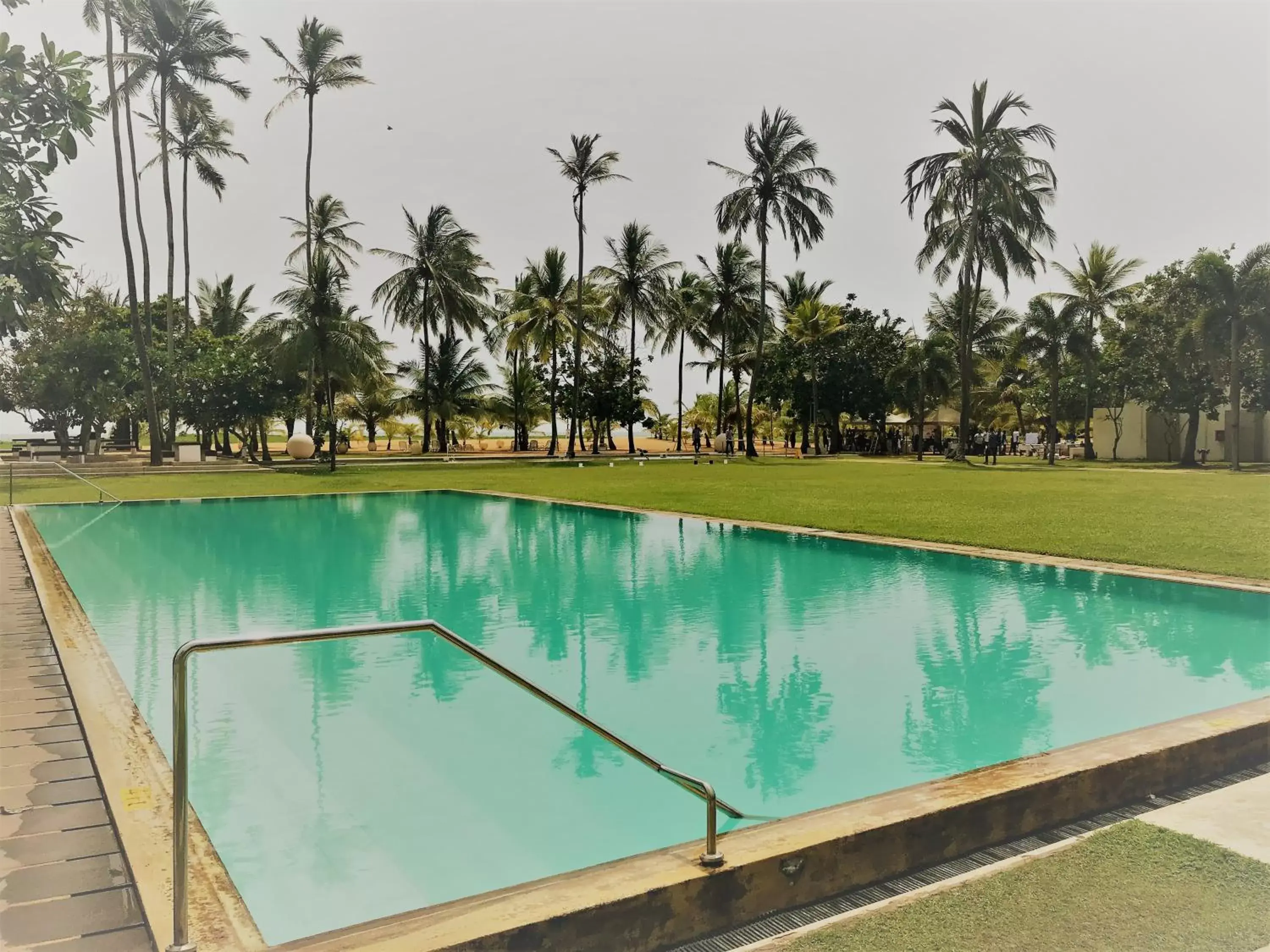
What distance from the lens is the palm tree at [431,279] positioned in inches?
1614

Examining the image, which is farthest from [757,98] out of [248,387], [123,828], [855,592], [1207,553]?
[248,387]

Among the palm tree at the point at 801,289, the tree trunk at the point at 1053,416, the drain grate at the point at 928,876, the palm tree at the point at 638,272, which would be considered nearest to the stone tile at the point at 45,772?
the drain grate at the point at 928,876

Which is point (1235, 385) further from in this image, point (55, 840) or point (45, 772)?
point (55, 840)

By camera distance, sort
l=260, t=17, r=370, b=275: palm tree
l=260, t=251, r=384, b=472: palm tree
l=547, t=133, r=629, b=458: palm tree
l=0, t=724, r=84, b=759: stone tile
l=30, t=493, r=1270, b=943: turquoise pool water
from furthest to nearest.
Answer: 1. l=547, t=133, r=629, b=458: palm tree
2. l=260, t=17, r=370, b=275: palm tree
3. l=260, t=251, r=384, b=472: palm tree
4. l=30, t=493, r=1270, b=943: turquoise pool water
5. l=0, t=724, r=84, b=759: stone tile

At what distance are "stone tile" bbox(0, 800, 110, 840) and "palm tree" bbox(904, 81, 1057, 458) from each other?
33.2 meters

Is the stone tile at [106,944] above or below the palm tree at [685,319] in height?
below

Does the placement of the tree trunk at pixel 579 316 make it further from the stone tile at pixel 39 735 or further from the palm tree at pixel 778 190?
the stone tile at pixel 39 735

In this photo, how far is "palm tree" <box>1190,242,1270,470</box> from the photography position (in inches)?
1103

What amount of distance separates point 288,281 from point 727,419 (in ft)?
104

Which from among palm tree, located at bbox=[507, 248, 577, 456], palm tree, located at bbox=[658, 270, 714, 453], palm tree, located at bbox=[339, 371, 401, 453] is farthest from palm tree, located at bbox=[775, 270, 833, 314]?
palm tree, located at bbox=[339, 371, 401, 453]

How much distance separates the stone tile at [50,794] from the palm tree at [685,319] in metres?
40.9

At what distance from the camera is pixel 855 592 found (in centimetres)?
963

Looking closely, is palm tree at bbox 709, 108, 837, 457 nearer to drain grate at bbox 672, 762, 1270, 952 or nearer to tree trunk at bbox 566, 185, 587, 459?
tree trunk at bbox 566, 185, 587, 459

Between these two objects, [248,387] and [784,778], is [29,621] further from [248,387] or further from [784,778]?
[248,387]
